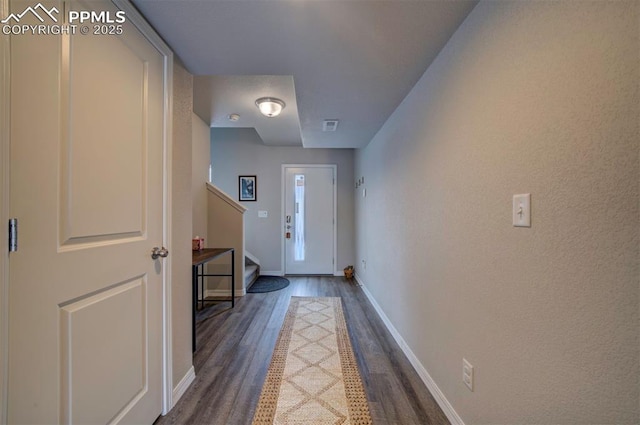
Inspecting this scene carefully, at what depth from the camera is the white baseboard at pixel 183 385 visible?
1.57 metres

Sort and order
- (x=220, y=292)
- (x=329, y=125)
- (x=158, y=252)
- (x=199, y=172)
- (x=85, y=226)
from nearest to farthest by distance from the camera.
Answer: (x=85, y=226)
(x=158, y=252)
(x=329, y=125)
(x=199, y=172)
(x=220, y=292)

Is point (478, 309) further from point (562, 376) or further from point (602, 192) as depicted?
point (602, 192)

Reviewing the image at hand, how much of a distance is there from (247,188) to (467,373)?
4.30 metres

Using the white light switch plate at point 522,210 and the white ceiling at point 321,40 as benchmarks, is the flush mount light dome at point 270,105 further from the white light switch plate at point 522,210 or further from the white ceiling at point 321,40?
the white light switch plate at point 522,210

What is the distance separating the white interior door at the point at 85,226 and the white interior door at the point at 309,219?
11.2 feet

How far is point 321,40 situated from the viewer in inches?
56.1

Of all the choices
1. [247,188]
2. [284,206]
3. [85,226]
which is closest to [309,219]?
[284,206]

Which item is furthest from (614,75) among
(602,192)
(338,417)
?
(338,417)

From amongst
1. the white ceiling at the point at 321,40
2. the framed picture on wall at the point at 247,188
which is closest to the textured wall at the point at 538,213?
the white ceiling at the point at 321,40

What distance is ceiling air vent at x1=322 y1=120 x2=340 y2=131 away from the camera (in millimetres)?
2697

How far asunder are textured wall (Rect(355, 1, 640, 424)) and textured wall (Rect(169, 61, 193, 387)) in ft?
5.18

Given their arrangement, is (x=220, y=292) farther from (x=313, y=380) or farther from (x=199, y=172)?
(x=313, y=380)

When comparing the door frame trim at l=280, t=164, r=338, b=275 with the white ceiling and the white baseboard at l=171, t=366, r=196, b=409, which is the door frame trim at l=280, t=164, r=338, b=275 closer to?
the white ceiling

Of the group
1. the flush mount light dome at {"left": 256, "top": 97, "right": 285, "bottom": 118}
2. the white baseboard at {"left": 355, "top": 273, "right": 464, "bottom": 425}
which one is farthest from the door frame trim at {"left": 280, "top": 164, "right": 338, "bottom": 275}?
the white baseboard at {"left": 355, "top": 273, "right": 464, "bottom": 425}
